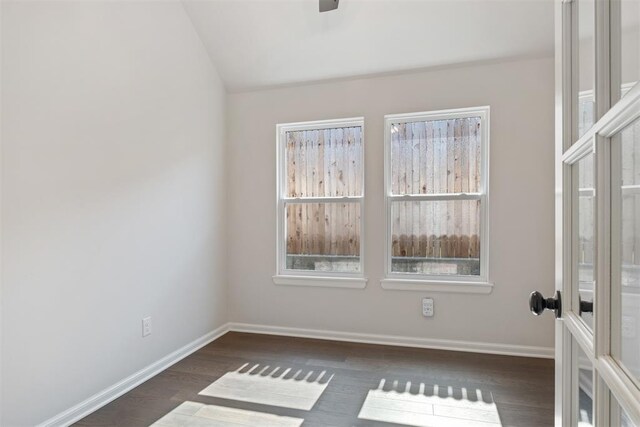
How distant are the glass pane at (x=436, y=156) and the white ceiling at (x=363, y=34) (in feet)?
1.70

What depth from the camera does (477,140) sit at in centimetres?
314

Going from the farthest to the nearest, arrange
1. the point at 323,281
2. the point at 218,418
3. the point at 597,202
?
the point at 323,281 < the point at 218,418 < the point at 597,202

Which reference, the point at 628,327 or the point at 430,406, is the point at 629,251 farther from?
the point at 430,406

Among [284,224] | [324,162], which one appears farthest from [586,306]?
[284,224]

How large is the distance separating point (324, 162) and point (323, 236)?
71cm

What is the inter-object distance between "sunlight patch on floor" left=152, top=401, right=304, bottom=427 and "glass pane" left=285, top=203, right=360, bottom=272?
62.3 inches

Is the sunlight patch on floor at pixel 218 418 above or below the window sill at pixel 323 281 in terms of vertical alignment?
below

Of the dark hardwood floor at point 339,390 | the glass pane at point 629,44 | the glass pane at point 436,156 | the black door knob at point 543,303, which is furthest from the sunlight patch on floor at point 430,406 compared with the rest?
the glass pane at point 629,44

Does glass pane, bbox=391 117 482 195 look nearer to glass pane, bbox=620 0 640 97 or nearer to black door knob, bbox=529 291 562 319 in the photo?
black door knob, bbox=529 291 562 319

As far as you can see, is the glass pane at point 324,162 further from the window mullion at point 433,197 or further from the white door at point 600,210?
the white door at point 600,210

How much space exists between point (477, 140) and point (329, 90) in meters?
1.38

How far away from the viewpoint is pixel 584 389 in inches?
30.6

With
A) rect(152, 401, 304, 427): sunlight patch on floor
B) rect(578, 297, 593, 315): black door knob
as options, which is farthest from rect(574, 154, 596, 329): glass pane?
rect(152, 401, 304, 427): sunlight patch on floor

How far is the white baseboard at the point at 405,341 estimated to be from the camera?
2955 millimetres
